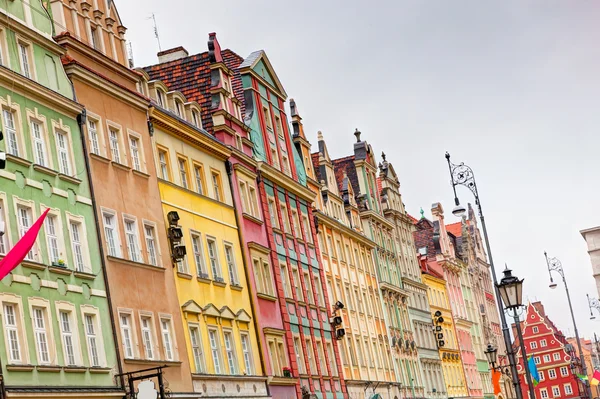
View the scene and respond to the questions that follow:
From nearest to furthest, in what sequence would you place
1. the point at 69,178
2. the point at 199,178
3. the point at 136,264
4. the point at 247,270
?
1. the point at 69,178
2. the point at 136,264
3. the point at 199,178
4. the point at 247,270

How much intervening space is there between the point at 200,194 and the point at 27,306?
50.8ft

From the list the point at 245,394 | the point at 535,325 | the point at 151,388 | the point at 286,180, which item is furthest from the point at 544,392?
the point at 151,388

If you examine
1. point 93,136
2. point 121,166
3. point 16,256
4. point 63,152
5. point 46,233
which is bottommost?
point 16,256

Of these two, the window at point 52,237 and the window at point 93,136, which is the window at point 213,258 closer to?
the window at point 93,136

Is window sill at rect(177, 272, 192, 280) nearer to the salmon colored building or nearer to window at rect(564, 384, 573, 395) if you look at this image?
the salmon colored building

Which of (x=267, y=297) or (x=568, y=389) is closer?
(x=267, y=297)

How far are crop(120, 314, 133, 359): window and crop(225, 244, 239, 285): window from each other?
10779 millimetres

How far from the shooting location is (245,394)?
45719 mm

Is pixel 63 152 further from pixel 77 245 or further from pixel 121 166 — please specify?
pixel 121 166

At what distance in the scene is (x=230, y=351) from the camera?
150 ft

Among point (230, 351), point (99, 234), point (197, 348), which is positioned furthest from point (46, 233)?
point (230, 351)

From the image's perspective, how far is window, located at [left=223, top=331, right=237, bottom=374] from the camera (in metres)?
45.3

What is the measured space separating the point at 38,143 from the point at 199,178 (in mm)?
13376

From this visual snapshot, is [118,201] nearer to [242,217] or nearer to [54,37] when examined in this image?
[54,37]
